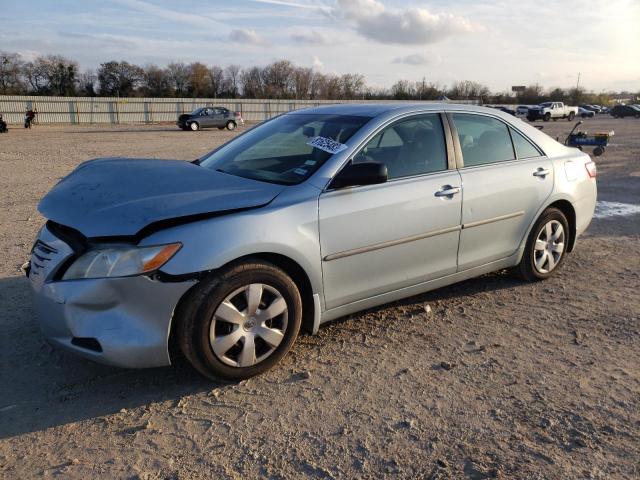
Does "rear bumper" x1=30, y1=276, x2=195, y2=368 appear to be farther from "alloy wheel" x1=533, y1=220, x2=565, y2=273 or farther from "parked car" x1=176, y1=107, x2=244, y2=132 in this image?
"parked car" x1=176, y1=107, x2=244, y2=132

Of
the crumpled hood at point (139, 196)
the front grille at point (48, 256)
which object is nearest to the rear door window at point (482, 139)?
the crumpled hood at point (139, 196)

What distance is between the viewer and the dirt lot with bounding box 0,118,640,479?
251 centimetres

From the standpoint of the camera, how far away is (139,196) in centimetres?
313

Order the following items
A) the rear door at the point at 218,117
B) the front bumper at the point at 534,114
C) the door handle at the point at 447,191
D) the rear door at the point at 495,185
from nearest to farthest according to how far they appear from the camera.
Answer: the door handle at the point at 447,191 < the rear door at the point at 495,185 < the rear door at the point at 218,117 < the front bumper at the point at 534,114

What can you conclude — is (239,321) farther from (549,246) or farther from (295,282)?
(549,246)

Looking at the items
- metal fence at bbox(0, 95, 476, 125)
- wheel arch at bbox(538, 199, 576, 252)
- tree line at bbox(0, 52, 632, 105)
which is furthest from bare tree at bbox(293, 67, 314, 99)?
wheel arch at bbox(538, 199, 576, 252)

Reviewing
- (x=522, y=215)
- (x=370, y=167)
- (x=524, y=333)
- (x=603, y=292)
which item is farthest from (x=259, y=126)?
(x=603, y=292)

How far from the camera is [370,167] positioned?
338cm

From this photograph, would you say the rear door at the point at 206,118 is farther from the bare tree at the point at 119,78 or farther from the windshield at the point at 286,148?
the bare tree at the point at 119,78

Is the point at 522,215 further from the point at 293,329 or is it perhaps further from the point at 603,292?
the point at 293,329

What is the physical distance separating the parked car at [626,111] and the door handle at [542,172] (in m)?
68.6

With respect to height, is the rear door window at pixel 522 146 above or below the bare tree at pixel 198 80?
below

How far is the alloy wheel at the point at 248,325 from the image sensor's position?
3.03 meters

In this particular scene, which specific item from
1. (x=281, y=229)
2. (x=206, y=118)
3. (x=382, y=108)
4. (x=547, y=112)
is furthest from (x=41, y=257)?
(x=547, y=112)
